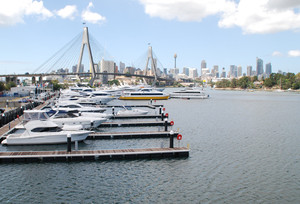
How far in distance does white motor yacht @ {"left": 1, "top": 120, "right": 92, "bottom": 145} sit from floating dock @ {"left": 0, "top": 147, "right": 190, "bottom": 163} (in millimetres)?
3330

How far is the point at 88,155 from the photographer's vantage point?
21.1m

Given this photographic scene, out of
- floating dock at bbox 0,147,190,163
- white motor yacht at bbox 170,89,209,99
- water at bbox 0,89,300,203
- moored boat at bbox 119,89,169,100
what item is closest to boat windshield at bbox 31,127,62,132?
water at bbox 0,89,300,203

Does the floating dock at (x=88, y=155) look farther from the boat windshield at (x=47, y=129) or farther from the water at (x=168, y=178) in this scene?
the boat windshield at (x=47, y=129)

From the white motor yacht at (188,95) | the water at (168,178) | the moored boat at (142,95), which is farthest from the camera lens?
the white motor yacht at (188,95)

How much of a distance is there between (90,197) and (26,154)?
25.3 feet

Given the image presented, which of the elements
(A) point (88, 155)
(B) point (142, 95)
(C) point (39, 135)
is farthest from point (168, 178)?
(B) point (142, 95)

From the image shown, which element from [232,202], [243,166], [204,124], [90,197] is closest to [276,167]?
[243,166]

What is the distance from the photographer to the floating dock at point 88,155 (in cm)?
2052

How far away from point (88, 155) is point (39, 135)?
572 cm

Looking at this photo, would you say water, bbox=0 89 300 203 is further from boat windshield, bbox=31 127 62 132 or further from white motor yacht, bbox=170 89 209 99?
white motor yacht, bbox=170 89 209 99

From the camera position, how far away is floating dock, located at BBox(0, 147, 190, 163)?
2052 centimetres

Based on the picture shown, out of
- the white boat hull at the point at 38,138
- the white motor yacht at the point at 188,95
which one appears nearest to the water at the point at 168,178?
the white boat hull at the point at 38,138

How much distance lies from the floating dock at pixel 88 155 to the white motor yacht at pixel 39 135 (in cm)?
333

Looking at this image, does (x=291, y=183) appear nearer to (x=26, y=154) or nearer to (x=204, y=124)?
(x=26, y=154)
